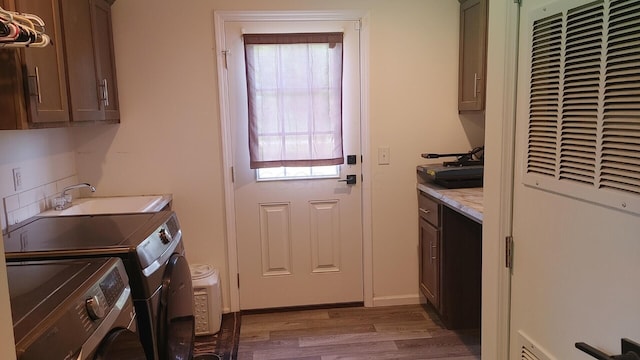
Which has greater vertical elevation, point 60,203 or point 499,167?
point 499,167

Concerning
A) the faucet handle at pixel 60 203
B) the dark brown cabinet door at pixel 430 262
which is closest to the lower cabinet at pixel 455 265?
the dark brown cabinet door at pixel 430 262

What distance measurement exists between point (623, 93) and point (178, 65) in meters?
2.63

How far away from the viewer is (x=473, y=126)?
3307 mm

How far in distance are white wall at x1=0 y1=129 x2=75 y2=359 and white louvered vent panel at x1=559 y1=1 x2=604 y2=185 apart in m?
2.27

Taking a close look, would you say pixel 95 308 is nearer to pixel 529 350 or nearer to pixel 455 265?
pixel 529 350

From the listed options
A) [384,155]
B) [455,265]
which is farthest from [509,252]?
[384,155]

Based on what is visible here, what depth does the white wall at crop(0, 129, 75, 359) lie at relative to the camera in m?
2.24

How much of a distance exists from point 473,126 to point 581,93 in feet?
7.59

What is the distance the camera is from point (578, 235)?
1.07 metres

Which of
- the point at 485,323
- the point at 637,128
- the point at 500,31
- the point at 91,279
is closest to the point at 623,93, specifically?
the point at 637,128

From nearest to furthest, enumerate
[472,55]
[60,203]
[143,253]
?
[143,253]
[60,203]
[472,55]

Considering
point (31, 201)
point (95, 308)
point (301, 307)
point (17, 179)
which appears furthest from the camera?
point (301, 307)

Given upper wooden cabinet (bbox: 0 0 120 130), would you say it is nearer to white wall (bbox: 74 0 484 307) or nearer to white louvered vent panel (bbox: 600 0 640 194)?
white wall (bbox: 74 0 484 307)

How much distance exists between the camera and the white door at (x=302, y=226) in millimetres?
3176
